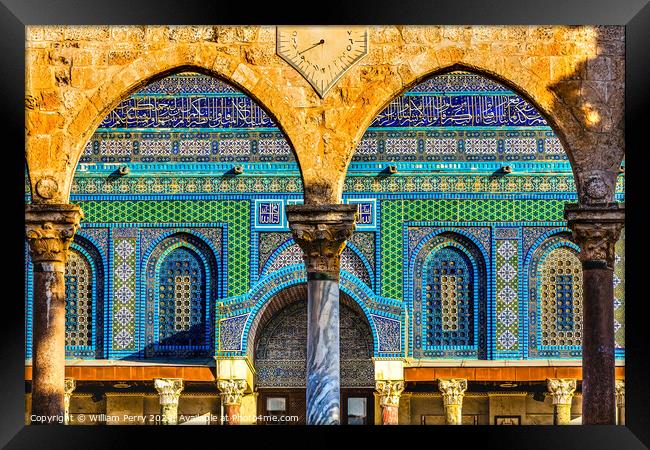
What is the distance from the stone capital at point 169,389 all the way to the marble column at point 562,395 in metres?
5.47

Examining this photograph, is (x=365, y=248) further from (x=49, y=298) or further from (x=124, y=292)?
(x=49, y=298)

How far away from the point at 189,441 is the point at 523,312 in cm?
1145

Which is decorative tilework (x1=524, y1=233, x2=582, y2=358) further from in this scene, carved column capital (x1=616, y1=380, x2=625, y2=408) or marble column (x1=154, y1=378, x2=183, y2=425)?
marble column (x1=154, y1=378, x2=183, y2=425)

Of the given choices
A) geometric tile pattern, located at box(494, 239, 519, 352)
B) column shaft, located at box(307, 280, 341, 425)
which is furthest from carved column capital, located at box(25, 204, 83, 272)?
geometric tile pattern, located at box(494, 239, 519, 352)

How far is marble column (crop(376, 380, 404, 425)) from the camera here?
26281 mm

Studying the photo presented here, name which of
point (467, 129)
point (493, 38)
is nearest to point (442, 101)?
point (467, 129)

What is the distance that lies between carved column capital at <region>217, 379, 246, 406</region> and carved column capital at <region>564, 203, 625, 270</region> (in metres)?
9.86

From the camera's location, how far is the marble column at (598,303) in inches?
678

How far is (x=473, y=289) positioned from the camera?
1063 inches

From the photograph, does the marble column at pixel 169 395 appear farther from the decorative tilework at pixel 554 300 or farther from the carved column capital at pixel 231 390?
the decorative tilework at pixel 554 300

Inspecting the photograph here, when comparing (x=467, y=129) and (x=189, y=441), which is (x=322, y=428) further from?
(x=467, y=129)

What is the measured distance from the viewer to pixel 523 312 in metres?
26.8

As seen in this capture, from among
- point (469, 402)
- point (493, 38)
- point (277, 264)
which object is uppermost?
point (493, 38)

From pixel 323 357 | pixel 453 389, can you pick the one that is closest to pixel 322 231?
pixel 323 357
